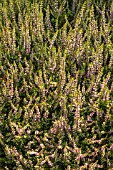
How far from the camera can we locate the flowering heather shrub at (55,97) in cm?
236

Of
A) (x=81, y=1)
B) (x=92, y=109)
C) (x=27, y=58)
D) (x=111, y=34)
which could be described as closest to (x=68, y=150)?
(x=92, y=109)

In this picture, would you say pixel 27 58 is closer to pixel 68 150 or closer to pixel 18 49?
pixel 18 49

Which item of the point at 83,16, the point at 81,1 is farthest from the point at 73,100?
the point at 81,1

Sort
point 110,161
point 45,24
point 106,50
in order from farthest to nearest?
1. point 45,24
2. point 106,50
3. point 110,161

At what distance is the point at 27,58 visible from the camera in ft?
9.21

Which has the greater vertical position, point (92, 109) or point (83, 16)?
point (83, 16)

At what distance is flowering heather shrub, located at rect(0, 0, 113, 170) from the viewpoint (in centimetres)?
236

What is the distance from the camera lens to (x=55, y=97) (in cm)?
249

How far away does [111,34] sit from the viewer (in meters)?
2.83

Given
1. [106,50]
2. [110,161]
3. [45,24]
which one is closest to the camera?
[110,161]

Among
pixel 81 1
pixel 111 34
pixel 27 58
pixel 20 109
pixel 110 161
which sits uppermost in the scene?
pixel 81 1

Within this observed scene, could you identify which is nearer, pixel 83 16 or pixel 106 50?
pixel 106 50

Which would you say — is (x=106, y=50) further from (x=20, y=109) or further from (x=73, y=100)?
(x=20, y=109)

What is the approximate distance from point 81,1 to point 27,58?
801 mm
